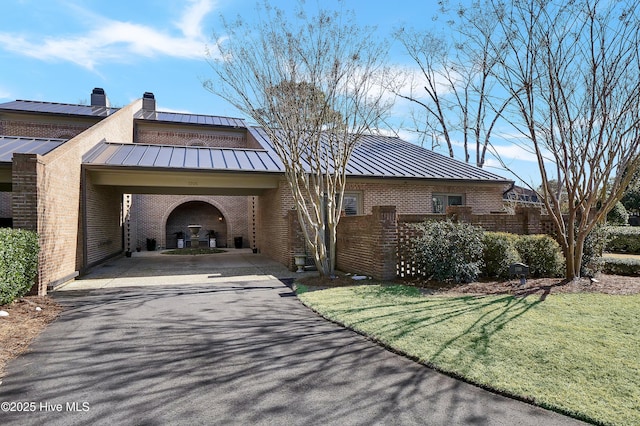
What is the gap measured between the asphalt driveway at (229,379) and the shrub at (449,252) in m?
3.78

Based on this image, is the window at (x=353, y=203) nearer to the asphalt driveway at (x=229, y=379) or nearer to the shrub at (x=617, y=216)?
the asphalt driveway at (x=229, y=379)

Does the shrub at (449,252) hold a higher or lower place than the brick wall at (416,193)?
lower

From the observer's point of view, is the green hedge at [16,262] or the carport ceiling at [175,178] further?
the carport ceiling at [175,178]

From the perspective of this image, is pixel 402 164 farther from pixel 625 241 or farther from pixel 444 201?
pixel 625 241

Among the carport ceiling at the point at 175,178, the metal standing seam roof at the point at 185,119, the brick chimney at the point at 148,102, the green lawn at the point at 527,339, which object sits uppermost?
the brick chimney at the point at 148,102

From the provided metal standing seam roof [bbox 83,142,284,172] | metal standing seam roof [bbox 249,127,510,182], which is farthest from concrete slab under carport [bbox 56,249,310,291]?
metal standing seam roof [bbox 249,127,510,182]

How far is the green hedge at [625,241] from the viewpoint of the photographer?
642 inches

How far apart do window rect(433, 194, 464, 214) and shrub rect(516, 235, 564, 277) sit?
19.7 feet

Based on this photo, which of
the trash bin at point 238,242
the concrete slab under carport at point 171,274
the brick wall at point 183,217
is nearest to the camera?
the concrete slab under carport at point 171,274

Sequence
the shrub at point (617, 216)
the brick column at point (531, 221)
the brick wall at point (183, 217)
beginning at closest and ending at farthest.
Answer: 1. the brick column at point (531, 221)
2. the shrub at point (617, 216)
3. the brick wall at point (183, 217)

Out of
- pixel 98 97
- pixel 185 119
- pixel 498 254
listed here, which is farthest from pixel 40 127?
pixel 498 254

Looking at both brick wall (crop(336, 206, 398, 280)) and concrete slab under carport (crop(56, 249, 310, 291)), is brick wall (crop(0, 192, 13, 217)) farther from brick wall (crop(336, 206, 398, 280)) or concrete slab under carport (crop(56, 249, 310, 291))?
brick wall (crop(336, 206, 398, 280))

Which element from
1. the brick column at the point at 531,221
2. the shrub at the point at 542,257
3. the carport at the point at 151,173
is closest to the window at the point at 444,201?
the brick column at the point at 531,221

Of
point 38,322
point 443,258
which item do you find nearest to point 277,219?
point 443,258
